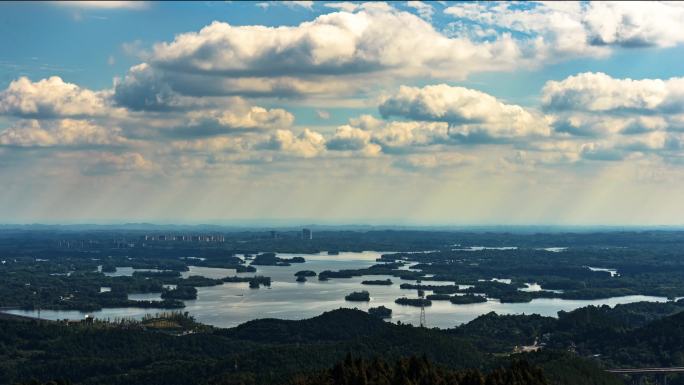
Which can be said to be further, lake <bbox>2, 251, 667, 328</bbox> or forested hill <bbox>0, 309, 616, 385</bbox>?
lake <bbox>2, 251, 667, 328</bbox>

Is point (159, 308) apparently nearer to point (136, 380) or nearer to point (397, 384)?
point (136, 380)

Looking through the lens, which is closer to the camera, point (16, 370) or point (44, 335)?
point (16, 370)

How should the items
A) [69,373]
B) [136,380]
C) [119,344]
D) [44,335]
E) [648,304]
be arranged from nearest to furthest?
1. [136,380]
2. [69,373]
3. [119,344]
4. [44,335]
5. [648,304]

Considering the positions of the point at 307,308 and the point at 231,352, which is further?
the point at 307,308

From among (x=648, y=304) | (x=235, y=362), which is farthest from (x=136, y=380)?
(x=648, y=304)

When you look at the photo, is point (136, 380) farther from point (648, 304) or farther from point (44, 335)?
point (648, 304)

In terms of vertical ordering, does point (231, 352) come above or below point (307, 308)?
below

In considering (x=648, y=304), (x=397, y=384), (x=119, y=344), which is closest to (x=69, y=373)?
(x=119, y=344)

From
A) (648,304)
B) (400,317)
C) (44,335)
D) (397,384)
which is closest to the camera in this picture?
(397,384)

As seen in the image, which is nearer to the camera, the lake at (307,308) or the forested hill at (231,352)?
the forested hill at (231,352)
